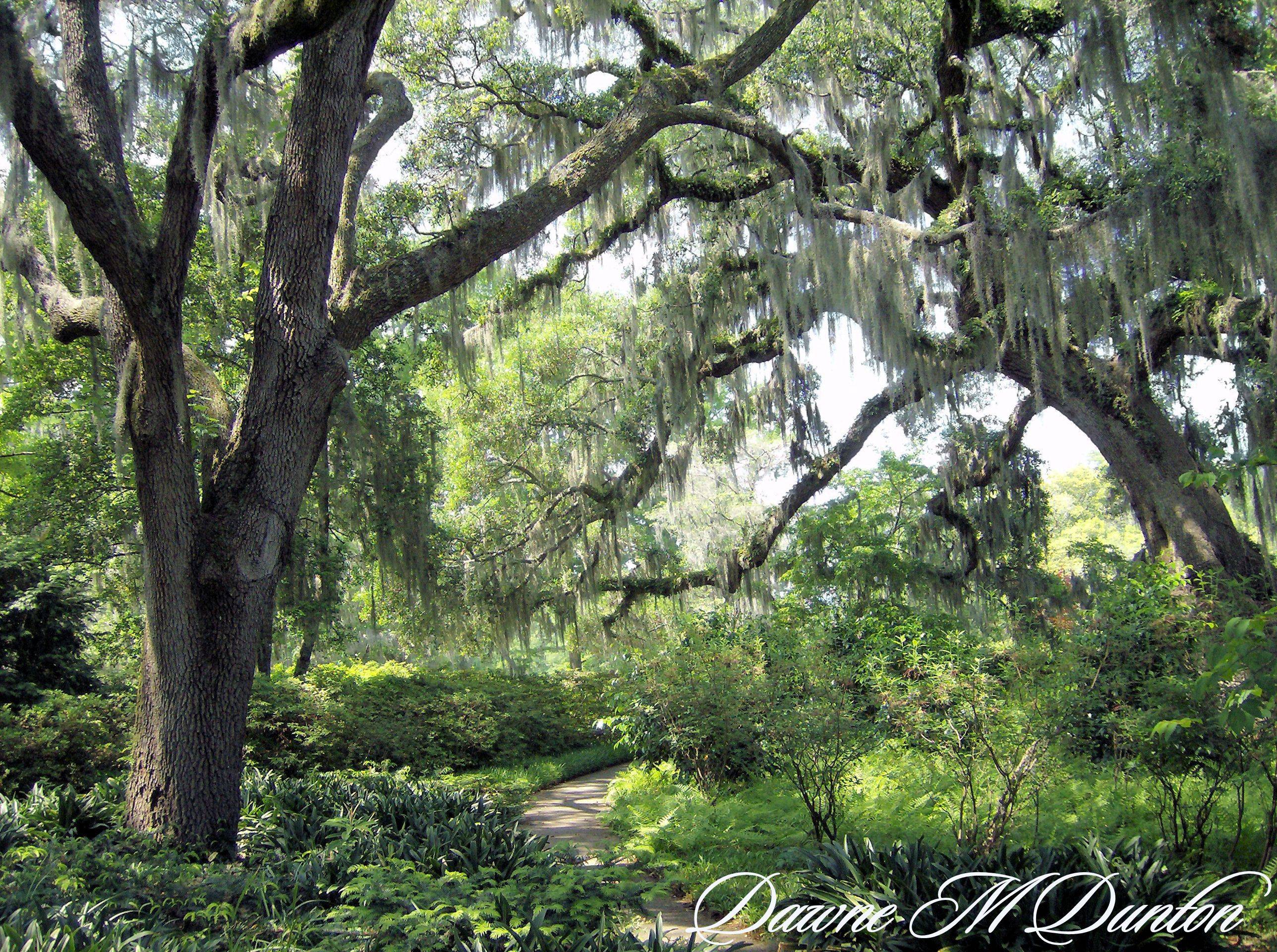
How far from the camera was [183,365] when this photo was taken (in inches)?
222

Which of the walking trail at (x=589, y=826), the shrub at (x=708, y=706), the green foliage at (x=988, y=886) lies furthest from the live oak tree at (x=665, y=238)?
the green foliage at (x=988, y=886)

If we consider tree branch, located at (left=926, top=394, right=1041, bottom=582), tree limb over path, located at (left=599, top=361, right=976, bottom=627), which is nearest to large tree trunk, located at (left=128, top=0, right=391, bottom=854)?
tree limb over path, located at (left=599, top=361, right=976, bottom=627)

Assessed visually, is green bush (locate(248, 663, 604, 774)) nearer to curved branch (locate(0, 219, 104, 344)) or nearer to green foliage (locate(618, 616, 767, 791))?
green foliage (locate(618, 616, 767, 791))

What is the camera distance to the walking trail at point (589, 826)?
5.11m

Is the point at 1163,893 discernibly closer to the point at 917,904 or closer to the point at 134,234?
the point at 917,904

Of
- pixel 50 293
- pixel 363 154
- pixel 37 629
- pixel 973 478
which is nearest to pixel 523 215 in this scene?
pixel 363 154

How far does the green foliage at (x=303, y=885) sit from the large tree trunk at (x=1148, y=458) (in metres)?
7.39

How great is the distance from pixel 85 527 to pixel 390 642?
11570 millimetres

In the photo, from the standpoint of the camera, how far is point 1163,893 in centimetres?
416

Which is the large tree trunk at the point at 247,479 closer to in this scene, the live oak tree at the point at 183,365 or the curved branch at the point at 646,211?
the live oak tree at the point at 183,365

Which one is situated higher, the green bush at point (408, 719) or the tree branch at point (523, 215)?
the tree branch at point (523, 215)

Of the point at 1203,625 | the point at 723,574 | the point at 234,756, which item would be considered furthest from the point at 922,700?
the point at 723,574

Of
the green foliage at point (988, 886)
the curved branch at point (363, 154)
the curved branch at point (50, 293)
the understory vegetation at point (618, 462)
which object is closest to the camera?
the green foliage at point (988, 886)

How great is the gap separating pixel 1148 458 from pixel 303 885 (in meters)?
9.27
